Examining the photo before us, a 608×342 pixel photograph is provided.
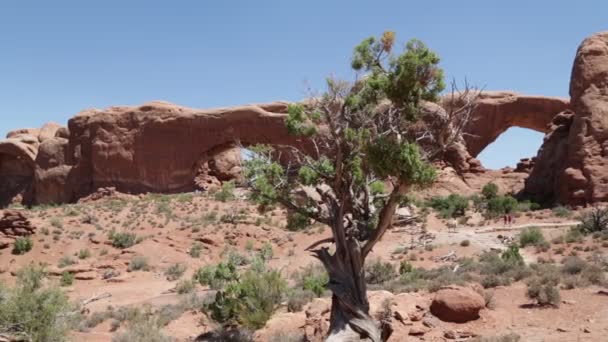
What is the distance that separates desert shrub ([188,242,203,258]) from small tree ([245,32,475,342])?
505 inches

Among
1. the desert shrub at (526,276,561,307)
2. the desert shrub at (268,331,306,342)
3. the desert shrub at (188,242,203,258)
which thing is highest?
the desert shrub at (526,276,561,307)

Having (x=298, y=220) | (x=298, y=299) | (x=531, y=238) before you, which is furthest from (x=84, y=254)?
(x=531, y=238)

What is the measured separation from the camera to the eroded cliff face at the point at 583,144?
22812 mm

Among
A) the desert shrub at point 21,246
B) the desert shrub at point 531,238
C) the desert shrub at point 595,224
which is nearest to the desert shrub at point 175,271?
the desert shrub at point 21,246

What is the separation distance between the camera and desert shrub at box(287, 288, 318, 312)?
11.6m

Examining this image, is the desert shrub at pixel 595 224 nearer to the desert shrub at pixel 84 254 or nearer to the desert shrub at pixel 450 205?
the desert shrub at pixel 450 205

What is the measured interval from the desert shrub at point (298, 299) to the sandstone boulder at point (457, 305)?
308 cm

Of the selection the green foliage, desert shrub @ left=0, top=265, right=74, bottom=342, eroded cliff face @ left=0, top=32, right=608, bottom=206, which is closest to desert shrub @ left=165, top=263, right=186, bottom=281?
desert shrub @ left=0, top=265, right=74, bottom=342

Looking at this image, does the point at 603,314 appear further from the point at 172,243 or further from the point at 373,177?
the point at 172,243

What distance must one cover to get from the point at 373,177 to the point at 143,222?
66.2 feet

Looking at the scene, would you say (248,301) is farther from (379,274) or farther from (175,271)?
(175,271)

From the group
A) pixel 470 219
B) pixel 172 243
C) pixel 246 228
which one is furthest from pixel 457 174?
pixel 172 243

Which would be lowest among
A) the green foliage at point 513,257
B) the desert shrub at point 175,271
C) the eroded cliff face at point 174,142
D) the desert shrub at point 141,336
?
the desert shrub at point 175,271

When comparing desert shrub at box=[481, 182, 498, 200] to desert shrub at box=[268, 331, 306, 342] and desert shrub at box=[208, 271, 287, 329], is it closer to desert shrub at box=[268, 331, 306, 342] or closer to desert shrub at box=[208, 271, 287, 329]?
desert shrub at box=[208, 271, 287, 329]
